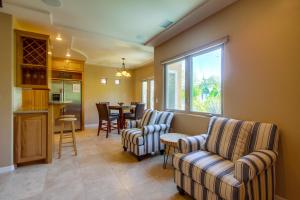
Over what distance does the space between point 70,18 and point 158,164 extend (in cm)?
302

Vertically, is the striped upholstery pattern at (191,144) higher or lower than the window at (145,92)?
lower

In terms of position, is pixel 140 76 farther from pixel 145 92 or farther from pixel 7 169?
pixel 7 169

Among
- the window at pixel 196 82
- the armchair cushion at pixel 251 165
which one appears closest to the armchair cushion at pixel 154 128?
the window at pixel 196 82

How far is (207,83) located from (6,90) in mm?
3305

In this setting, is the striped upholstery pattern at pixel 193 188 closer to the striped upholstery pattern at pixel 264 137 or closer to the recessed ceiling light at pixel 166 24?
the striped upholstery pattern at pixel 264 137

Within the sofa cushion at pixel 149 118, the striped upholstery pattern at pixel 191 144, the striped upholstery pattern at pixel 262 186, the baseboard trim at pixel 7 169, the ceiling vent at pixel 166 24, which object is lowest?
the baseboard trim at pixel 7 169

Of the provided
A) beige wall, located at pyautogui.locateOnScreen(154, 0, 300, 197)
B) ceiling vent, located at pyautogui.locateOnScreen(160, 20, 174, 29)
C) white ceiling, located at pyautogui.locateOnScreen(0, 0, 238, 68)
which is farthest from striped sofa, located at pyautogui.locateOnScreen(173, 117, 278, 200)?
ceiling vent, located at pyautogui.locateOnScreen(160, 20, 174, 29)

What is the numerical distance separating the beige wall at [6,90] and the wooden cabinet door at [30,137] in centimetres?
11

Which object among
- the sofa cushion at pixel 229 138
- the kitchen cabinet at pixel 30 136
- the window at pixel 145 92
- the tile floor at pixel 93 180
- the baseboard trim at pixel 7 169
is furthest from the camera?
the window at pixel 145 92

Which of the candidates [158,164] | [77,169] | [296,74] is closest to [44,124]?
[77,169]

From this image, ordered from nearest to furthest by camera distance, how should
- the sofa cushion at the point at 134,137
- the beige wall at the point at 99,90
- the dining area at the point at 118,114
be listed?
1. the sofa cushion at the point at 134,137
2. the dining area at the point at 118,114
3. the beige wall at the point at 99,90

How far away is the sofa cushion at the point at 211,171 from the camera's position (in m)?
1.39

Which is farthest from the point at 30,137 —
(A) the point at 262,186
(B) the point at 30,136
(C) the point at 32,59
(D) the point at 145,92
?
(D) the point at 145,92

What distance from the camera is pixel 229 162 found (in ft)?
5.91
